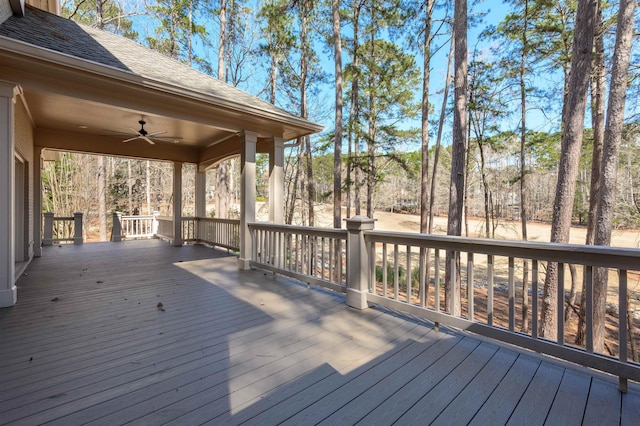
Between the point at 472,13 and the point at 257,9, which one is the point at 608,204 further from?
the point at 257,9

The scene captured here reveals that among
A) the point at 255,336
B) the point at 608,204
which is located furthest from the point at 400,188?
the point at 255,336

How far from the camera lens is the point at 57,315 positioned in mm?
3066

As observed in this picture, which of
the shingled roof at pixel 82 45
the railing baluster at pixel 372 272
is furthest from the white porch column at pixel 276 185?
the railing baluster at pixel 372 272

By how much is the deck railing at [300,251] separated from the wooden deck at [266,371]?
0.48m

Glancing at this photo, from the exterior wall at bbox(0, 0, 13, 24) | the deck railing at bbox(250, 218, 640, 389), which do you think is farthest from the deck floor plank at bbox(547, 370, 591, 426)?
the exterior wall at bbox(0, 0, 13, 24)

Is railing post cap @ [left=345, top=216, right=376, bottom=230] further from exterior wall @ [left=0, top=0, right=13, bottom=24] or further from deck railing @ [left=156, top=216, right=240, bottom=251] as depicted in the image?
exterior wall @ [left=0, top=0, right=13, bottom=24]

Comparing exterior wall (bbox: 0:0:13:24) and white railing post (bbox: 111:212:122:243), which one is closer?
Result: exterior wall (bbox: 0:0:13:24)

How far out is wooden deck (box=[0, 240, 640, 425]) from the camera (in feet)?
5.37

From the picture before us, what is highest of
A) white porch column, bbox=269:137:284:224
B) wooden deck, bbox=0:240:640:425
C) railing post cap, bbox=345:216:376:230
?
white porch column, bbox=269:137:284:224

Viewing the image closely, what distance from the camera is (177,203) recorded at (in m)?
8.30

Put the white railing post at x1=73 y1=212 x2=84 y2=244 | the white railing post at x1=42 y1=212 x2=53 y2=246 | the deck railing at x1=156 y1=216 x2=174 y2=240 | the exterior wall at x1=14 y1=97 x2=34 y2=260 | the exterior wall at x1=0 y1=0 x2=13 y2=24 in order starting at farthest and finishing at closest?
the deck railing at x1=156 y1=216 x2=174 y2=240 → the white railing post at x1=73 y1=212 x2=84 y2=244 → the white railing post at x1=42 y1=212 x2=53 y2=246 → the exterior wall at x1=14 y1=97 x2=34 y2=260 → the exterior wall at x1=0 y1=0 x2=13 y2=24

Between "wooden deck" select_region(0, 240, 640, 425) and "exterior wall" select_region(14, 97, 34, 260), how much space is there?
2656 mm

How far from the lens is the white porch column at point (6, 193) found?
10.4 ft

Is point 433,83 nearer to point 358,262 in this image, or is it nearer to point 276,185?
point 276,185
